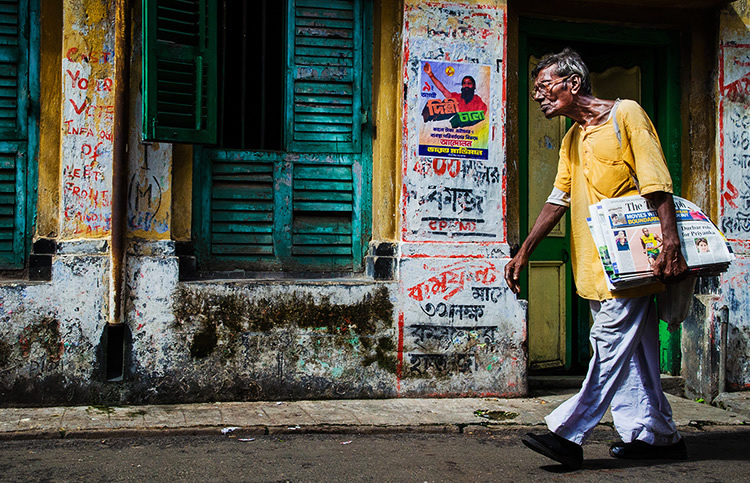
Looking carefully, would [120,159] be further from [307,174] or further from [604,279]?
[604,279]

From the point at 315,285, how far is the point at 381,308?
1.70ft

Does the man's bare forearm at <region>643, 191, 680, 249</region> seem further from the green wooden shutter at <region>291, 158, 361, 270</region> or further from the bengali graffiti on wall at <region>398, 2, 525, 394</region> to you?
the green wooden shutter at <region>291, 158, 361, 270</region>

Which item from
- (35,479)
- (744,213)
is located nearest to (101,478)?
(35,479)

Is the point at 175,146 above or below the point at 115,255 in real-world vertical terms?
above

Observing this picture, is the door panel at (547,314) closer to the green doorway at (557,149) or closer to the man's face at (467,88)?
the green doorway at (557,149)

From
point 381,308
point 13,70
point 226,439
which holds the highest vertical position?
point 13,70

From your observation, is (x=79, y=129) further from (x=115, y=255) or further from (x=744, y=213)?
(x=744, y=213)

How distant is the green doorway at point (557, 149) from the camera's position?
6.17 meters

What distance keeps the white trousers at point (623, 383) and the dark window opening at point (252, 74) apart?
2919 mm

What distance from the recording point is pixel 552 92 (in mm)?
3850

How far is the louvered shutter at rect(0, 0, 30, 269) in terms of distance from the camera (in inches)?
202

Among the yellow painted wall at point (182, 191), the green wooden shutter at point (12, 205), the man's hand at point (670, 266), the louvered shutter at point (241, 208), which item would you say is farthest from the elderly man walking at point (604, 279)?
the green wooden shutter at point (12, 205)

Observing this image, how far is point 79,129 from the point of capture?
498 centimetres

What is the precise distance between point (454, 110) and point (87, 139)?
8.69 ft
